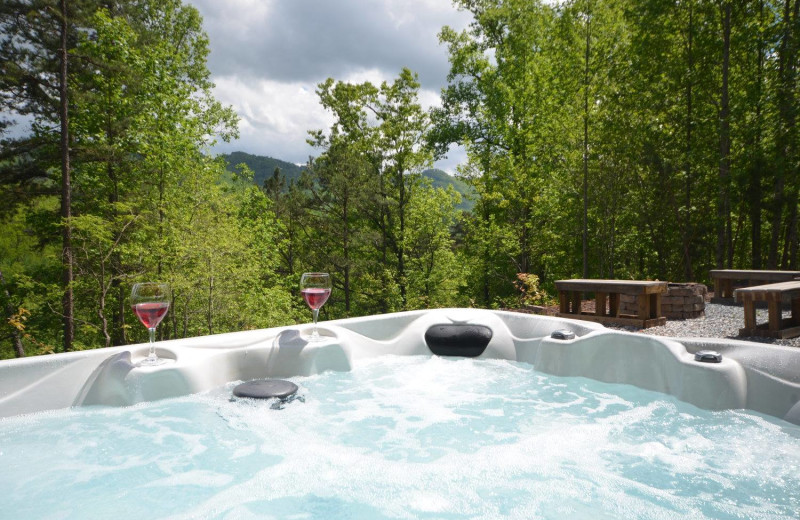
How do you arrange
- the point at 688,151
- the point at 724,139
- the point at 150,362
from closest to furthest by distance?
the point at 150,362 → the point at 724,139 → the point at 688,151

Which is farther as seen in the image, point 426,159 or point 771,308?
point 426,159

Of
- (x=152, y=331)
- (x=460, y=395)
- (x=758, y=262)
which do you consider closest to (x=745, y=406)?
(x=460, y=395)

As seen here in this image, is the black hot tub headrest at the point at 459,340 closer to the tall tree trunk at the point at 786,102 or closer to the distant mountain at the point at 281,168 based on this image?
the tall tree trunk at the point at 786,102

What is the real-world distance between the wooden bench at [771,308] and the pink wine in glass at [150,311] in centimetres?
373

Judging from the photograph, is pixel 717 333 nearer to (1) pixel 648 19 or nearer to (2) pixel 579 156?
Answer: (2) pixel 579 156

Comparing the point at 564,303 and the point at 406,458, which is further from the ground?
the point at 564,303

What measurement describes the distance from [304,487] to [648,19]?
8.70 meters

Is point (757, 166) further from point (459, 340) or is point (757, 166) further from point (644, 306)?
point (459, 340)

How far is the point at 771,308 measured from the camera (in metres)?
3.48

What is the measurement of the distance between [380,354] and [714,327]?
3061 millimetres

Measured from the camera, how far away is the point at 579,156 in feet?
26.2

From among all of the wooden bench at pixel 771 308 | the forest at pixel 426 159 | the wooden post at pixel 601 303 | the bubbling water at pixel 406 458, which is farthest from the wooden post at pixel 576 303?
the bubbling water at pixel 406 458

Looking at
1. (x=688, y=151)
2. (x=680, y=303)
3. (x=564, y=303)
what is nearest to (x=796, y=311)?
(x=680, y=303)

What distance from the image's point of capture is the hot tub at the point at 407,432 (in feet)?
4.09
